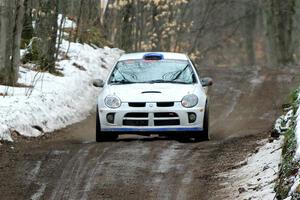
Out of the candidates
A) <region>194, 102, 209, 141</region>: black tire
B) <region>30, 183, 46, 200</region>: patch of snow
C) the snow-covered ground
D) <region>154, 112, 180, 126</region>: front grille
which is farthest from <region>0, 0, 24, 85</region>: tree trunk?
the snow-covered ground

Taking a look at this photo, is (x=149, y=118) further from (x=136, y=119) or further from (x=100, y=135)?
(x=100, y=135)

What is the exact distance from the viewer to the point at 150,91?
39.0 ft

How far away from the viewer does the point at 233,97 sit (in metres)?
20.2

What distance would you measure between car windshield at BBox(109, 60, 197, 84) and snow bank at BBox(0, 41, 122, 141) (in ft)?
6.61

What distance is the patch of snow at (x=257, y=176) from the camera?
7511 millimetres

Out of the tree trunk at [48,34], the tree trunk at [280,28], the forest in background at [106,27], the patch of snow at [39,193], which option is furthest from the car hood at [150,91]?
the tree trunk at [280,28]

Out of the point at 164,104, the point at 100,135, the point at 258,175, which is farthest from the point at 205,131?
the point at 258,175

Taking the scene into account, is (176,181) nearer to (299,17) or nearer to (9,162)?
(9,162)

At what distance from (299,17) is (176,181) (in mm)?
A: 32534

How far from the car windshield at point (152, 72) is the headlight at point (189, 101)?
79 cm

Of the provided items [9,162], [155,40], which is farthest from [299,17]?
[9,162]

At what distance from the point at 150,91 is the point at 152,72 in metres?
1.10

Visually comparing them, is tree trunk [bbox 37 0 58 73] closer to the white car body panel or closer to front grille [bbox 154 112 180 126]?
the white car body panel

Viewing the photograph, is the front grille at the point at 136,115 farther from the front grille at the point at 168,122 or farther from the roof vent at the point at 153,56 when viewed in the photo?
the roof vent at the point at 153,56
